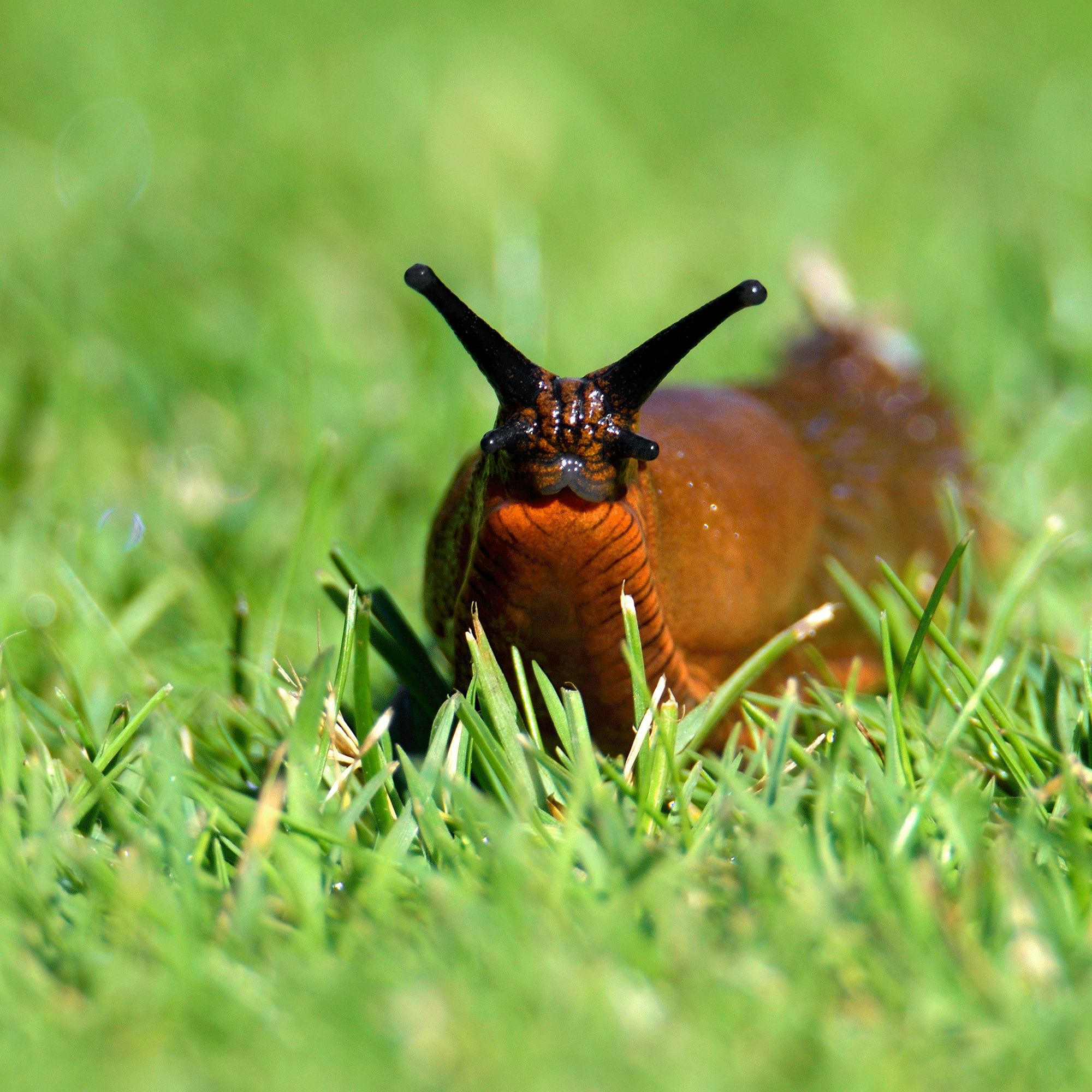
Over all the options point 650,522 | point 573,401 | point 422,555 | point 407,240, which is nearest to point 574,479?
point 573,401

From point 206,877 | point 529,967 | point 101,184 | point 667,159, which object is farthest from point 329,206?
point 529,967

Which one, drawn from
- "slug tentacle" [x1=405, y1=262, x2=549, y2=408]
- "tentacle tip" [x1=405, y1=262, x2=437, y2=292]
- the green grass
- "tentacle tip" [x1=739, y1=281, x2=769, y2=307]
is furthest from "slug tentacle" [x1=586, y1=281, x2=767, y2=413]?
the green grass

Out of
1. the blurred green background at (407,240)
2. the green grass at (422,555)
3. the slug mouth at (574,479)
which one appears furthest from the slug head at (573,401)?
the blurred green background at (407,240)

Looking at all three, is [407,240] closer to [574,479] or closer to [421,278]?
[421,278]

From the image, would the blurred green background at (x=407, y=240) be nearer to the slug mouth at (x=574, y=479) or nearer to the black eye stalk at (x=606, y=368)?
the black eye stalk at (x=606, y=368)

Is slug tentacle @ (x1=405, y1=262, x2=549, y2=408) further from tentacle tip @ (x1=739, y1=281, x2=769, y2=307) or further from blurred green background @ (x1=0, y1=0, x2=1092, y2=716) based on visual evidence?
blurred green background @ (x1=0, y1=0, x2=1092, y2=716)

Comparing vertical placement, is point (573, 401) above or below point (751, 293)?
below
